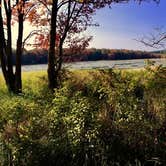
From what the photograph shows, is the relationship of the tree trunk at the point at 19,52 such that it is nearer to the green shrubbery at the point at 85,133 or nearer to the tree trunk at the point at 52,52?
the tree trunk at the point at 52,52

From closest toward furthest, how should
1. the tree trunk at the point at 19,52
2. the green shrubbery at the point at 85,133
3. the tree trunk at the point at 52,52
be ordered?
the green shrubbery at the point at 85,133 < the tree trunk at the point at 52,52 < the tree trunk at the point at 19,52

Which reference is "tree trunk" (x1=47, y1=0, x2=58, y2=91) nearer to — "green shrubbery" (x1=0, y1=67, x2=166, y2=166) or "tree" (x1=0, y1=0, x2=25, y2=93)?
"tree" (x1=0, y1=0, x2=25, y2=93)

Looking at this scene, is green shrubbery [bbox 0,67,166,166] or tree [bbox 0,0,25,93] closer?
green shrubbery [bbox 0,67,166,166]

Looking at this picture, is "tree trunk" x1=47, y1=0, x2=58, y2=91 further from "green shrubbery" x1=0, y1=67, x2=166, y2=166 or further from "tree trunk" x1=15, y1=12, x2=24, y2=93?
"green shrubbery" x1=0, y1=67, x2=166, y2=166

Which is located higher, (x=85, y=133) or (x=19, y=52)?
(x=19, y=52)

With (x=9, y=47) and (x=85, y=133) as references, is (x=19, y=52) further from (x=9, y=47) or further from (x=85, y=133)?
(x=85, y=133)

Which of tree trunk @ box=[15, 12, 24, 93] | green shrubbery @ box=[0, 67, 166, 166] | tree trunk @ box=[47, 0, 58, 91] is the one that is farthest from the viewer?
tree trunk @ box=[15, 12, 24, 93]

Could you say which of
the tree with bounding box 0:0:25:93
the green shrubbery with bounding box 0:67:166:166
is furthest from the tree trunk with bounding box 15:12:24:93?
the green shrubbery with bounding box 0:67:166:166

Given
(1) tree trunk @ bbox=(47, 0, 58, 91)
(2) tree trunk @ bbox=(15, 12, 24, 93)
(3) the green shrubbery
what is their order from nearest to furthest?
(3) the green shrubbery, (1) tree trunk @ bbox=(47, 0, 58, 91), (2) tree trunk @ bbox=(15, 12, 24, 93)

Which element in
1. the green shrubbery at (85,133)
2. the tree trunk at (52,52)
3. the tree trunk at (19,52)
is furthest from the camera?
the tree trunk at (19,52)


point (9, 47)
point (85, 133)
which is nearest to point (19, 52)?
point (9, 47)

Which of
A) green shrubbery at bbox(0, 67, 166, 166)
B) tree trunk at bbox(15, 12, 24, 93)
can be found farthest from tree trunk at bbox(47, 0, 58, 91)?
green shrubbery at bbox(0, 67, 166, 166)

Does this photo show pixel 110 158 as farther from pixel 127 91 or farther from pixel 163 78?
pixel 163 78

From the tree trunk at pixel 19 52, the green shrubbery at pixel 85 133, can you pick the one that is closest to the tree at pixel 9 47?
the tree trunk at pixel 19 52
